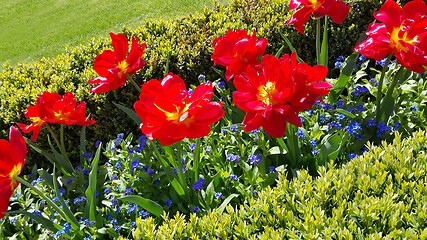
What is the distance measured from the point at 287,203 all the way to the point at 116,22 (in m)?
7.01

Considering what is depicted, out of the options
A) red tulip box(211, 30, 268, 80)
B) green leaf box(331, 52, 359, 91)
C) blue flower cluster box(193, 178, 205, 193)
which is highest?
red tulip box(211, 30, 268, 80)

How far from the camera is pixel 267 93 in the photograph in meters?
1.80

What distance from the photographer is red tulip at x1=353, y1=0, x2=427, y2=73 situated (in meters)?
1.99

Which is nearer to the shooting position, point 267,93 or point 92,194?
point 267,93

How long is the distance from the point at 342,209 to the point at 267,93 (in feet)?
2.09

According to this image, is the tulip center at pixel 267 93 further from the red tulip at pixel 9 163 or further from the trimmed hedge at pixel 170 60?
the trimmed hedge at pixel 170 60

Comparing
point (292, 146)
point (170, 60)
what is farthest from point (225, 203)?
point (170, 60)

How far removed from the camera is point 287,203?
1.87 meters

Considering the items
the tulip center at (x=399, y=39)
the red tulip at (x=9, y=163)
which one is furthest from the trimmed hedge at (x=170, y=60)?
the red tulip at (x=9, y=163)

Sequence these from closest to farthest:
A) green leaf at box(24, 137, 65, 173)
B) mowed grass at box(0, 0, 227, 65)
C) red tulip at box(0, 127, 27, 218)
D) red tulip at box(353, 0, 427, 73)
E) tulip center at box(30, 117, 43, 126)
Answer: red tulip at box(0, 127, 27, 218) → red tulip at box(353, 0, 427, 73) → tulip center at box(30, 117, 43, 126) → green leaf at box(24, 137, 65, 173) → mowed grass at box(0, 0, 227, 65)

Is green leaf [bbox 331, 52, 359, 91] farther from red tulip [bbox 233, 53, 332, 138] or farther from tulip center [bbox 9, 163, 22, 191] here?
A: tulip center [bbox 9, 163, 22, 191]

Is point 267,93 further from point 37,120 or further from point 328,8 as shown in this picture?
point 37,120

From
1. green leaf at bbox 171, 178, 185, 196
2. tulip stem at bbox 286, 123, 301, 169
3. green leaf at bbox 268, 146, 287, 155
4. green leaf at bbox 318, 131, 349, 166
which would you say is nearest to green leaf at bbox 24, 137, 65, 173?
green leaf at bbox 171, 178, 185, 196

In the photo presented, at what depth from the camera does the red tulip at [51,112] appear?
2434mm
